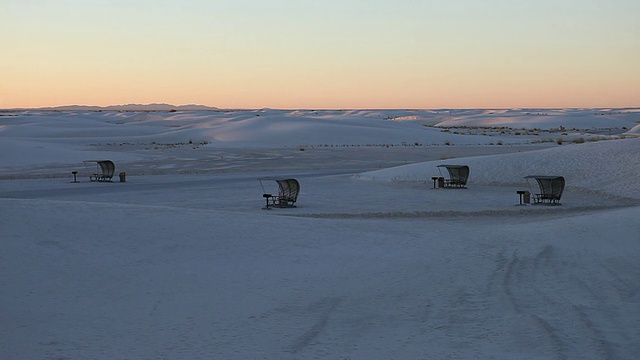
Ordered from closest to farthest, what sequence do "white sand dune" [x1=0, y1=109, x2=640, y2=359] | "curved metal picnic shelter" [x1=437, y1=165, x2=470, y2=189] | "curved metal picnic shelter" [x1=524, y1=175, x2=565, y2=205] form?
"white sand dune" [x1=0, y1=109, x2=640, y2=359]
"curved metal picnic shelter" [x1=524, y1=175, x2=565, y2=205]
"curved metal picnic shelter" [x1=437, y1=165, x2=470, y2=189]

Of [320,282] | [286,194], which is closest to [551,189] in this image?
[286,194]

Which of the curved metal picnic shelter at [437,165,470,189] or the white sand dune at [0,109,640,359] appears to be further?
the curved metal picnic shelter at [437,165,470,189]

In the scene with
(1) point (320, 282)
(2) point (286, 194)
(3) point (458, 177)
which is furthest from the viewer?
(3) point (458, 177)

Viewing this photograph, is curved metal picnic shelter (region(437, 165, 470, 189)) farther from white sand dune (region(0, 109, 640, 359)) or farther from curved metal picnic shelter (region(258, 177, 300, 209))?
curved metal picnic shelter (region(258, 177, 300, 209))

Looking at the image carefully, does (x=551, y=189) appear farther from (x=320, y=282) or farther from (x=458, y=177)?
(x=320, y=282)

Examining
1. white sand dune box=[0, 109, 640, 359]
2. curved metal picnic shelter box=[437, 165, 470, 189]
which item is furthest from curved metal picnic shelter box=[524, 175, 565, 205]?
curved metal picnic shelter box=[437, 165, 470, 189]

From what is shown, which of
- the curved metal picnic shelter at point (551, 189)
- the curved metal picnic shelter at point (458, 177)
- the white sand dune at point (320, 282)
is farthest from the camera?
the curved metal picnic shelter at point (458, 177)

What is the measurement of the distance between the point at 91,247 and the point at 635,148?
2559 centimetres

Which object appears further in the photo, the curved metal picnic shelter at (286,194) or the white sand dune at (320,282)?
the curved metal picnic shelter at (286,194)

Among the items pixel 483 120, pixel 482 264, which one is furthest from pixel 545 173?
pixel 483 120

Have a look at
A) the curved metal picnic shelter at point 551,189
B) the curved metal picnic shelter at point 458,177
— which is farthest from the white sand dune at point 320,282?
the curved metal picnic shelter at point 458,177

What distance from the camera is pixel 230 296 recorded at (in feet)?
39.6

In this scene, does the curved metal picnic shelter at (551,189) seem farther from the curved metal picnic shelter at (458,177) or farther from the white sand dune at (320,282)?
the curved metal picnic shelter at (458,177)

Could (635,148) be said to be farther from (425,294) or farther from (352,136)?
(352,136)
